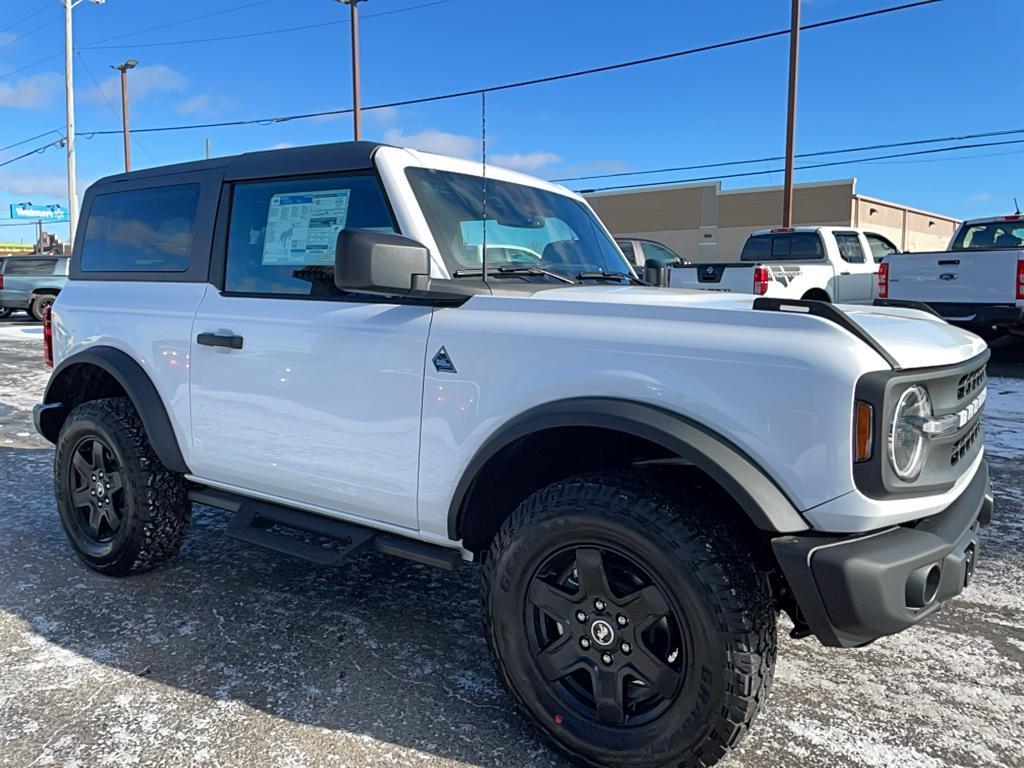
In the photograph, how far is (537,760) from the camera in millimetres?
2457

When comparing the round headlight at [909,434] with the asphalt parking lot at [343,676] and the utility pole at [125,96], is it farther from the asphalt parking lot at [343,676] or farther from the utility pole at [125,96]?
the utility pole at [125,96]

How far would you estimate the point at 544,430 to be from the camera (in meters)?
2.46

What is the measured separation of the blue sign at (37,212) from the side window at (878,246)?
94441 mm

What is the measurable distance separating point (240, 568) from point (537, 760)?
2135mm

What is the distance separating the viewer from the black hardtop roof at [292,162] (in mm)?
3135

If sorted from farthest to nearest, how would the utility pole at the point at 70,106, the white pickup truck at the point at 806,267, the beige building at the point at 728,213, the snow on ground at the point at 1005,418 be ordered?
the beige building at the point at 728,213 → the utility pole at the point at 70,106 → the white pickup truck at the point at 806,267 → the snow on ground at the point at 1005,418

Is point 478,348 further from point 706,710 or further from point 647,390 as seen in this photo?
point 706,710

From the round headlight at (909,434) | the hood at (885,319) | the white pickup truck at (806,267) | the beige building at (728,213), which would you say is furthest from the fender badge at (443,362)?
the beige building at (728,213)

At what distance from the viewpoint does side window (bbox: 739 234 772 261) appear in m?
13.3

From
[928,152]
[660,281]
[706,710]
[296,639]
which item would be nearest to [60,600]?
[296,639]

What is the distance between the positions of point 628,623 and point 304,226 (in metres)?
2.01

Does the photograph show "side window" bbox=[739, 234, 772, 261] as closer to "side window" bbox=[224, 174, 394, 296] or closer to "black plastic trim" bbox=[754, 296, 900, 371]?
"side window" bbox=[224, 174, 394, 296]

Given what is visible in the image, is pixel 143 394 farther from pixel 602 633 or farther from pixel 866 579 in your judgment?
pixel 866 579

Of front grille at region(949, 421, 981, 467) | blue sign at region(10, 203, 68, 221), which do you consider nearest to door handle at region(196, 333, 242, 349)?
front grille at region(949, 421, 981, 467)
